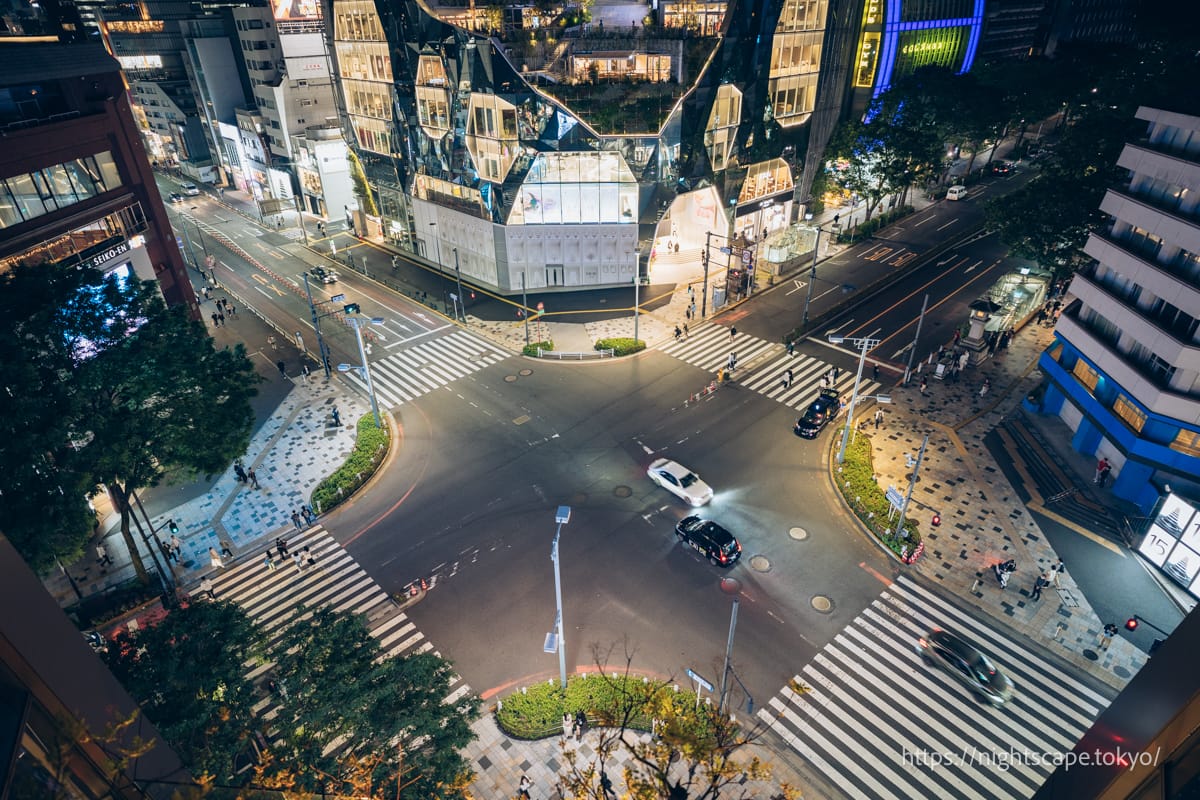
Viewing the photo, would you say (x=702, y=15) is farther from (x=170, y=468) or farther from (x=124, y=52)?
(x=124, y=52)

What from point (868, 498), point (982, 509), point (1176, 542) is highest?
point (1176, 542)

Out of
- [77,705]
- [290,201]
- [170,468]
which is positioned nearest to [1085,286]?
[77,705]

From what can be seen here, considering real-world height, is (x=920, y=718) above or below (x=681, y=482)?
below

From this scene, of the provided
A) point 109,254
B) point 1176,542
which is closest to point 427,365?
point 109,254

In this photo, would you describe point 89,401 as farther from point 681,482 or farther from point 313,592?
point 681,482

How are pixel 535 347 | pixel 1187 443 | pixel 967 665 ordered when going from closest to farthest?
1. pixel 967 665
2. pixel 1187 443
3. pixel 535 347

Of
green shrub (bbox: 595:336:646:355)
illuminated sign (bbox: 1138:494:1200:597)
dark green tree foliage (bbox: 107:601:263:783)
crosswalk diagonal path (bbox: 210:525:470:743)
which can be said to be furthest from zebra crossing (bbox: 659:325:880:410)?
dark green tree foliage (bbox: 107:601:263:783)

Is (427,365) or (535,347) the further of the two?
(535,347)

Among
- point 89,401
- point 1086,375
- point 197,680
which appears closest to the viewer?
point 197,680
